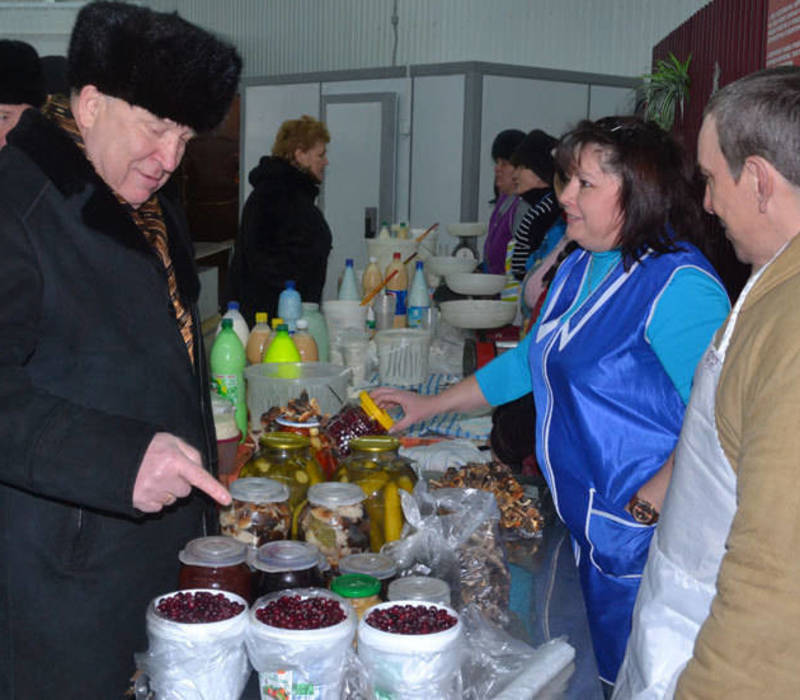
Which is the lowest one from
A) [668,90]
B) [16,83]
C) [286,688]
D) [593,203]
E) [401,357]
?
[286,688]

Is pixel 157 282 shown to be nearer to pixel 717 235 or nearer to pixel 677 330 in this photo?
pixel 677 330

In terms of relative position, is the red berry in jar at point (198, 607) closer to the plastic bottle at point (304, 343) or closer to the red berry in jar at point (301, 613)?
the red berry in jar at point (301, 613)

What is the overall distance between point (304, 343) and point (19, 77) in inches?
46.6

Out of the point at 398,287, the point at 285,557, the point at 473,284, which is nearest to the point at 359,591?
the point at 285,557

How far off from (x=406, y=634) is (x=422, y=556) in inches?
13.7

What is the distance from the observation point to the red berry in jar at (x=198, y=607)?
111cm

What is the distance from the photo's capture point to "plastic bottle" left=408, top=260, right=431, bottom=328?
367 cm

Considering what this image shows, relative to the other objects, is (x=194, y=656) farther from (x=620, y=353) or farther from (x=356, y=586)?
(x=620, y=353)

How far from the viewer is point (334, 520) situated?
1382 millimetres

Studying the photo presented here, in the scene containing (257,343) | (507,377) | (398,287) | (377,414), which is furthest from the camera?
(398,287)

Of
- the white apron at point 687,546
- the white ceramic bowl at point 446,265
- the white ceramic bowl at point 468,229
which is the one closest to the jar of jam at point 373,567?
the white apron at point 687,546

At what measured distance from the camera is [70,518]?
4.22 ft

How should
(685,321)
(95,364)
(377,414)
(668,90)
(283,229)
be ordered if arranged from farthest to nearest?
(668,90) → (283,229) → (377,414) → (685,321) → (95,364)

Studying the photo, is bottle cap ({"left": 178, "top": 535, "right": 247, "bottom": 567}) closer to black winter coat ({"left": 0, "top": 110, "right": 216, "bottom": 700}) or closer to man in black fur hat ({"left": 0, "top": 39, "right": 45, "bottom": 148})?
black winter coat ({"left": 0, "top": 110, "right": 216, "bottom": 700})
